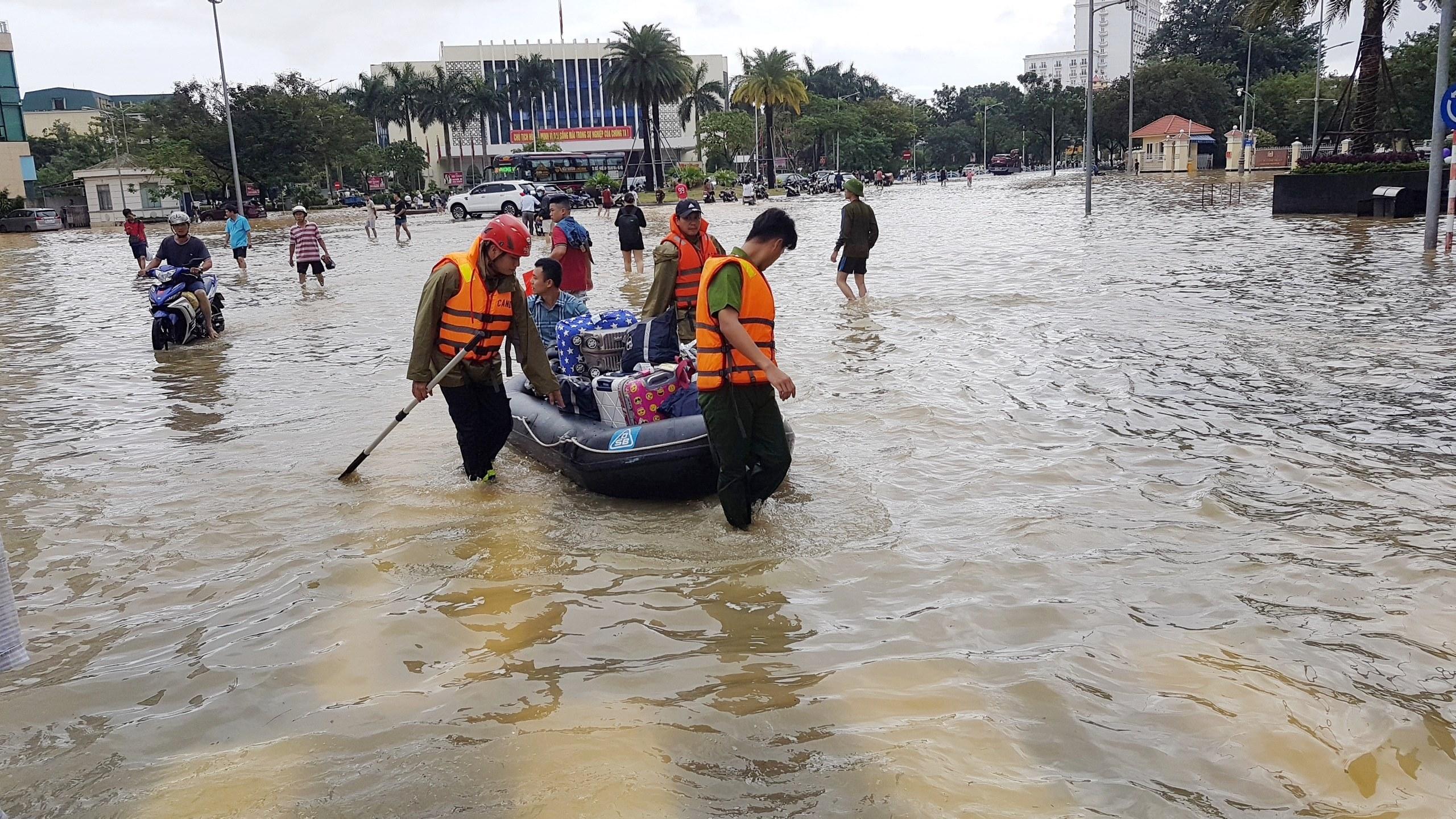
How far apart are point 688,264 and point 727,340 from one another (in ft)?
9.96

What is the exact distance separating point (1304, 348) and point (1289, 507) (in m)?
5.05

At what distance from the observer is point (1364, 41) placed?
101ft

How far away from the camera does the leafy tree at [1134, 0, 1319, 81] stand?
102812mm

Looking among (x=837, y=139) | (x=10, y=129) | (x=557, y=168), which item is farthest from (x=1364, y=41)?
(x=837, y=139)

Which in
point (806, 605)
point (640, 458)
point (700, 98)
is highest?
point (700, 98)

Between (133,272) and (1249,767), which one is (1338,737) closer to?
(1249,767)

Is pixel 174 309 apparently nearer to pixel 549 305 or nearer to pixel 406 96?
pixel 549 305

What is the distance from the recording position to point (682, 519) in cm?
641

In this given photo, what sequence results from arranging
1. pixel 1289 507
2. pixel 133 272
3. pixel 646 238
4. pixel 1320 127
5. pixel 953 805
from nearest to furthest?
pixel 953 805, pixel 1289 507, pixel 133 272, pixel 646 238, pixel 1320 127

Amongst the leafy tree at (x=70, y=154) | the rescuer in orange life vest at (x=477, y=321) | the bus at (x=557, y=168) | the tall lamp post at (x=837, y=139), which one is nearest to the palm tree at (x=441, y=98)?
the leafy tree at (x=70, y=154)

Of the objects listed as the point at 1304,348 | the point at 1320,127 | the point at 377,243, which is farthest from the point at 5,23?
the point at 1320,127

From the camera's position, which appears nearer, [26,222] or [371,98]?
[26,222]

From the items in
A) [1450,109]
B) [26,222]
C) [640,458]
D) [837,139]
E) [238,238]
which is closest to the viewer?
[640,458]

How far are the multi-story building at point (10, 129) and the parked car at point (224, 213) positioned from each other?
12592 millimetres
